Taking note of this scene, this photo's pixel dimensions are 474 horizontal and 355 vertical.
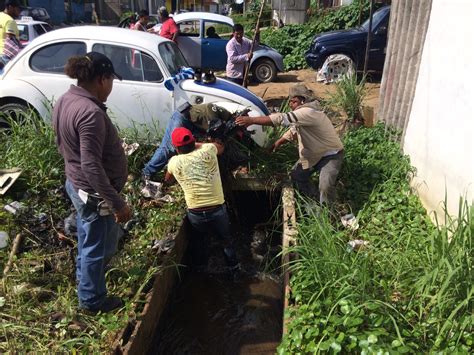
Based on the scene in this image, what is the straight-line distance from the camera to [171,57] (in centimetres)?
647

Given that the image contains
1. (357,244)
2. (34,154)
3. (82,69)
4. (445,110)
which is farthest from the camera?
(34,154)

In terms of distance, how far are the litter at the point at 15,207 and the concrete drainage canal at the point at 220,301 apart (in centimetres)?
164

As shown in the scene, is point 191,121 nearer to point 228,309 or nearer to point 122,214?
point 228,309

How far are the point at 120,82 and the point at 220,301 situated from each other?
10.9ft

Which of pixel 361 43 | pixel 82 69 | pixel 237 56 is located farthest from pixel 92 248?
pixel 361 43

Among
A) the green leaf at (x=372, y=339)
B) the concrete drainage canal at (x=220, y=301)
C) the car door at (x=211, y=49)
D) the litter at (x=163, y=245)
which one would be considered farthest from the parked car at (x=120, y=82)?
the car door at (x=211, y=49)

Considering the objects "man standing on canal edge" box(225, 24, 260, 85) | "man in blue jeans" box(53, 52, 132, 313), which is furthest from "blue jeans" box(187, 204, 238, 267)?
"man standing on canal edge" box(225, 24, 260, 85)

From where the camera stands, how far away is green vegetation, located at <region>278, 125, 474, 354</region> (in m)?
2.81

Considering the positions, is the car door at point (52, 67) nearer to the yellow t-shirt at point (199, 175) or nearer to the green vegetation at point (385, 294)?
the yellow t-shirt at point (199, 175)

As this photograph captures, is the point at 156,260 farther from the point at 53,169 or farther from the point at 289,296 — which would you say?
the point at 53,169

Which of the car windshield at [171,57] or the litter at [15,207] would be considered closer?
the litter at [15,207]

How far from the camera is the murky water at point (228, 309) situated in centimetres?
403

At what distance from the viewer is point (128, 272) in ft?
12.5

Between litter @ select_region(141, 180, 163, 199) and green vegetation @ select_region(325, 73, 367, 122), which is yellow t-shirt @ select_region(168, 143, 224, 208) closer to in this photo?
litter @ select_region(141, 180, 163, 199)
